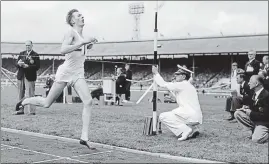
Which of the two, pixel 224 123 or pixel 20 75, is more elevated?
pixel 20 75

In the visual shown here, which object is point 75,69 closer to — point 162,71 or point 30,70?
point 30,70

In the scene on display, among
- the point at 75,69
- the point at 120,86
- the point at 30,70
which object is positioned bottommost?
the point at 120,86

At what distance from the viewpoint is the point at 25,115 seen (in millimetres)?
13352

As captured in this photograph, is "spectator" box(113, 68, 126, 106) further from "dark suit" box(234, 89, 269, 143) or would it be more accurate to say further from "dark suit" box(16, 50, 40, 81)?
"dark suit" box(234, 89, 269, 143)

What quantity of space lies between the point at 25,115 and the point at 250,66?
677 cm

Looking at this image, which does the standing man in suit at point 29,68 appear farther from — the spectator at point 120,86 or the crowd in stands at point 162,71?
the crowd in stands at point 162,71

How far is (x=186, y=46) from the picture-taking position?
55375 mm

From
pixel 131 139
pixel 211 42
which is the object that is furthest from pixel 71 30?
pixel 211 42

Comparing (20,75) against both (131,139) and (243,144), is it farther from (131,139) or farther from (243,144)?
(243,144)

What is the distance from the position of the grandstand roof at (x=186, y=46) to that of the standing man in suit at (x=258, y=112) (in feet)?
125

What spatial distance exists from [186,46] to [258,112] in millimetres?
46934

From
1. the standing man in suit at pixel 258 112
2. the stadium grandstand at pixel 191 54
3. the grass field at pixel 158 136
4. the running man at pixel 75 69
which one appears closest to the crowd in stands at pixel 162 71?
the stadium grandstand at pixel 191 54

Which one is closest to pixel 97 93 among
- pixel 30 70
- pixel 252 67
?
pixel 30 70

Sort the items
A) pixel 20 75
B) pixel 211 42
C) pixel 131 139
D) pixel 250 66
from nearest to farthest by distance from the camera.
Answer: pixel 131 139
pixel 250 66
pixel 20 75
pixel 211 42
